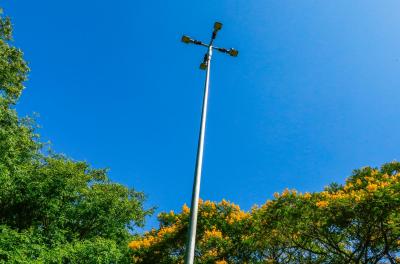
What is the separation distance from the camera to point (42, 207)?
64.8 ft

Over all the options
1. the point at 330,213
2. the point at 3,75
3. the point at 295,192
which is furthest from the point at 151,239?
the point at 3,75

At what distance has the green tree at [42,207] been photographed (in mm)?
16484

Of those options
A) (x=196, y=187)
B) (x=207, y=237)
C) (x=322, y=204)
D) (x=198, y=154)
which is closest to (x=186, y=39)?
(x=198, y=154)

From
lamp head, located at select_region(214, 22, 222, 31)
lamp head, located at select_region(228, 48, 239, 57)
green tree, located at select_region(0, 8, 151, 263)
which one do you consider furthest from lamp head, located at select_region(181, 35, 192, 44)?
green tree, located at select_region(0, 8, 151, 263)

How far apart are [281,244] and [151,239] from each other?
6602 millimetres

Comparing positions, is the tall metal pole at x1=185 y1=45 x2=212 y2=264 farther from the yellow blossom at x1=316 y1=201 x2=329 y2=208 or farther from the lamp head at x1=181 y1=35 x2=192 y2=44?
the yellow blossom at x1=316 y1=201 x2=329 y2=208

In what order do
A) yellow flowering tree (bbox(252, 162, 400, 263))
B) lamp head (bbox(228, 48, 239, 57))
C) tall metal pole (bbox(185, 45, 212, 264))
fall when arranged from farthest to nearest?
yellow flowering tree (bbox(252, 162, 400, 263))
lamp head (bbox(228, 48, 239, 57))
tall metal pole (bbox(185, 45, 212, 264))

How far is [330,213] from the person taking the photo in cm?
1286

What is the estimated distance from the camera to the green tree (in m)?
16.5

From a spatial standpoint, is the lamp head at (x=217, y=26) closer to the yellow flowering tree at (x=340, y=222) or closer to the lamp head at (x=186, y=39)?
the lamp head at (x=186, y=39)

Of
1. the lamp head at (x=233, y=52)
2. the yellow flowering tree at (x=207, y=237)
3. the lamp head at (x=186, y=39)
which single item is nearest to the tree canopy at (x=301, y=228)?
the yellow flowering tree at (x=207, y=237)

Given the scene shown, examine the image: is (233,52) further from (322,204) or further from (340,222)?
(340,222)

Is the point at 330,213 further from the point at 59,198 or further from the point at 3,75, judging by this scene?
the point at 3,75

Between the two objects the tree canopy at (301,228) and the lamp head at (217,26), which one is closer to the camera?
the lamp head at (217,26)
